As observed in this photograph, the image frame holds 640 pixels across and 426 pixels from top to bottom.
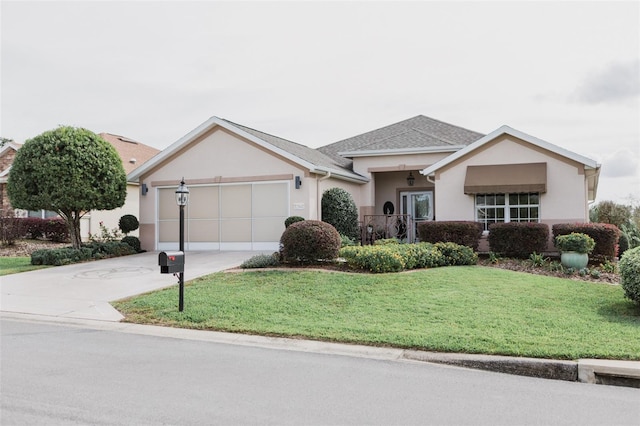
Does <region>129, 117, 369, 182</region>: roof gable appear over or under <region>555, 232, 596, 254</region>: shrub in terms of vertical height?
over

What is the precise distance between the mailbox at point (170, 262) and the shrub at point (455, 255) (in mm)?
7603

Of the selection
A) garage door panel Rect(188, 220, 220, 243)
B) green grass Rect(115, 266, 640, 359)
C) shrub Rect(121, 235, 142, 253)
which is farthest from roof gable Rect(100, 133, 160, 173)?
green grass Rect(115, 266, 640, 359)

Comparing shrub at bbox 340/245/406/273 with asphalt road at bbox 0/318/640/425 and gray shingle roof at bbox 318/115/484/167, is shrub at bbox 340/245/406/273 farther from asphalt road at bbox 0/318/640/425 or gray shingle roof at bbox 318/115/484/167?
gray shingle roof at bbox 318/115/484/167

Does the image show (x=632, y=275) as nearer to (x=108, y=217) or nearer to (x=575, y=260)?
(x=575, y=260)

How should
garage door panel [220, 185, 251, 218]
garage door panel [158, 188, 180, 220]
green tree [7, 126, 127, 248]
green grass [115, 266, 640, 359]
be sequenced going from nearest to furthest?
green grass [115, 266, 640, 359], green tree [7, 126, 127, 248], garage door panel [220, 185, 251, 218], garage door panel [158, 188, 180, 220]

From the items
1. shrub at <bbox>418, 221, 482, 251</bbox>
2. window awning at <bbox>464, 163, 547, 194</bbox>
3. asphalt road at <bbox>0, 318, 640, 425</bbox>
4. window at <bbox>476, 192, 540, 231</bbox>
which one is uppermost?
window awning at <bbox>464, 163, 547, 194</bbox>

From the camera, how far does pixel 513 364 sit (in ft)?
20.2

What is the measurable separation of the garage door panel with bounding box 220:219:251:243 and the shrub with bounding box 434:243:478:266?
24.1 feet

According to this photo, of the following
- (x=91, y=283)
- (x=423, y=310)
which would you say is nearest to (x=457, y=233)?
(x=423, y=310)

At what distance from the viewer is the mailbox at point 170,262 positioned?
9.06m

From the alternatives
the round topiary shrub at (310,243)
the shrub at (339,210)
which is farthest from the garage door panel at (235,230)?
the round topiary shrub at (310,243)

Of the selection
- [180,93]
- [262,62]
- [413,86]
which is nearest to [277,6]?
[262,62]

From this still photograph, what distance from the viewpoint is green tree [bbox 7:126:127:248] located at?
16.1 m

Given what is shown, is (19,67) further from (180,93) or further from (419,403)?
(419,403)
